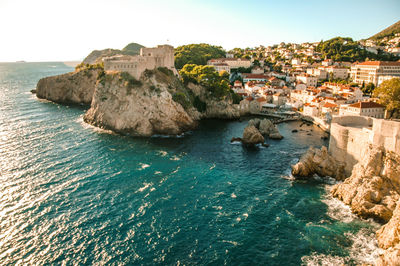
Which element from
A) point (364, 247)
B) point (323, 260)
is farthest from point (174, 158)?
point (364, 247)

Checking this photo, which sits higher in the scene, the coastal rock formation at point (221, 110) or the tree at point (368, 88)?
the tree at point (368, 88)

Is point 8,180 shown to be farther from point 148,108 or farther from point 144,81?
point 144,81

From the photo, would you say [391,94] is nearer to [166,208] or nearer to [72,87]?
[166,208]

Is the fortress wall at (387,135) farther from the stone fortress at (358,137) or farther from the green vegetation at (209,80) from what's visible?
the green vegetation at (209,80)

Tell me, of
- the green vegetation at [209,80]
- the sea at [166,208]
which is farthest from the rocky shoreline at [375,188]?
the green vegetation at [209,80]

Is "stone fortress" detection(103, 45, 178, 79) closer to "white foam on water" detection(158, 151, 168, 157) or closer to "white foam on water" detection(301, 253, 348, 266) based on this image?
"white foam on water" detection(158, 151, 168, 157)

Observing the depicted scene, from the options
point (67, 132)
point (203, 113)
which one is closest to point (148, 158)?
point (67, 132)

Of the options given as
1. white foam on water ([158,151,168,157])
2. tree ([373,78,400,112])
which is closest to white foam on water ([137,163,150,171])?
white foam on water ([158,151,168,157])
